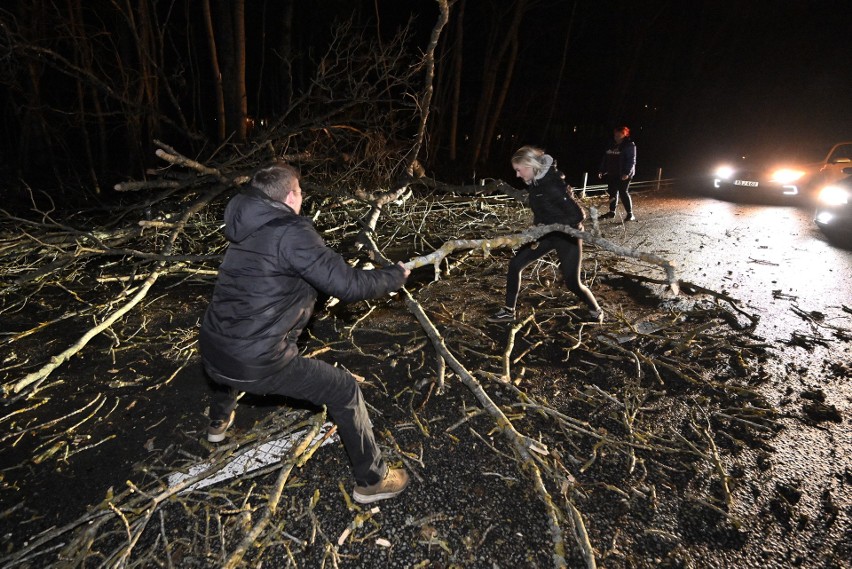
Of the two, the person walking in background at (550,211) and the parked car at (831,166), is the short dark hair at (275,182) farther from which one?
the parked car at (831,166)

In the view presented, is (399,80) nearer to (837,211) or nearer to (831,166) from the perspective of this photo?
(837,211)

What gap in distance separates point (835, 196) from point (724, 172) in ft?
17.6

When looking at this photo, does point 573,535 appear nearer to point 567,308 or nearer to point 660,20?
point 567,308

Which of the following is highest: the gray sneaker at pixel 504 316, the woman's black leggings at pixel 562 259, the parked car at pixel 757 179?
the parked car at pixel 757 179

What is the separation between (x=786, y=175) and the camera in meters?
11.2

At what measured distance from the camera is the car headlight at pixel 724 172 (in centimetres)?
1224

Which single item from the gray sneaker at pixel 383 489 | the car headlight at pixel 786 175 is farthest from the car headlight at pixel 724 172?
the gray sneaker at pixel 383 489

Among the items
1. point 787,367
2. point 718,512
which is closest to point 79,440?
point 718,512

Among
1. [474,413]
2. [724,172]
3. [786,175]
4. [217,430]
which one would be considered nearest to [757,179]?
[786,175]

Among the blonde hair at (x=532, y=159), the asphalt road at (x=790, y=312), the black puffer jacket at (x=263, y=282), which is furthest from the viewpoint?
the blonde hair at (x=532, y=159)

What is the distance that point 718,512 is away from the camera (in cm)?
233

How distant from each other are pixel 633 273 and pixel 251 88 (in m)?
21.4

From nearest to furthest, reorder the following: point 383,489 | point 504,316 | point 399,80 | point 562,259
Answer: point 383,489
point 562,259
point 504,316
point 399,80

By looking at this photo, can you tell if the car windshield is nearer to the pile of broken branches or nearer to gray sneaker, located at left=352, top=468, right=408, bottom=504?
the pile of broken branches
